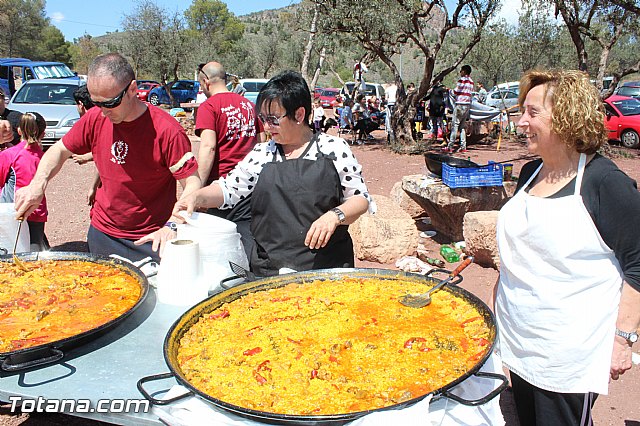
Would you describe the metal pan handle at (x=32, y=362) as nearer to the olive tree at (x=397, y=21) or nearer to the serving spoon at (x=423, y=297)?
the serving spoon at (x=423, y=297)

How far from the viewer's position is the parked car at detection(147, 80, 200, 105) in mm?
27755

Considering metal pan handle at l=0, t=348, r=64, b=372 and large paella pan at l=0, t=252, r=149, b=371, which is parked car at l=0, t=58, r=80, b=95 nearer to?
large paella pan at l=0, t=252, r=149, b=371

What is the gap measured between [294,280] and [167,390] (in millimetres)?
879

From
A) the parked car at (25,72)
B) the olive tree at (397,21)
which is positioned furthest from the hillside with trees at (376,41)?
the parked car at (25,72)

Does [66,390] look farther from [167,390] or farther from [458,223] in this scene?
[458,223]

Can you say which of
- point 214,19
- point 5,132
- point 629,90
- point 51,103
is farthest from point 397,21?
point 214,19

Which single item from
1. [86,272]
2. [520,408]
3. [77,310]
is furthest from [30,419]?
[520,408]

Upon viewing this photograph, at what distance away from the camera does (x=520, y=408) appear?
2.24 metres

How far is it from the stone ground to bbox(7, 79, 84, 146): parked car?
909 millimetres

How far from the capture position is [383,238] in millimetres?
6188

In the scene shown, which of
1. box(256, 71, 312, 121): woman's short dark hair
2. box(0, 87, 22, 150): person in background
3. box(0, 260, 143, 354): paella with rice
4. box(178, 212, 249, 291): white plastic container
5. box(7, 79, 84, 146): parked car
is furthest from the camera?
box(7, 79, 84, 146): parked car

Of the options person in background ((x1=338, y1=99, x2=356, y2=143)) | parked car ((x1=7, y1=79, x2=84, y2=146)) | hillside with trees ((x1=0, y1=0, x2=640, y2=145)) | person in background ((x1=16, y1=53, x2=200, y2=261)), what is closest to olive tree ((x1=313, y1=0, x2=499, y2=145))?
hillside with trees ((x1=0, y1=0, x2=640, y2=145))

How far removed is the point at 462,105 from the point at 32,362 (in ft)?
45.8

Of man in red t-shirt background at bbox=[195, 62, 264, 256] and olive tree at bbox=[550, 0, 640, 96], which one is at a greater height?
olive tree at bbox=[550, 0, 640, 96]
